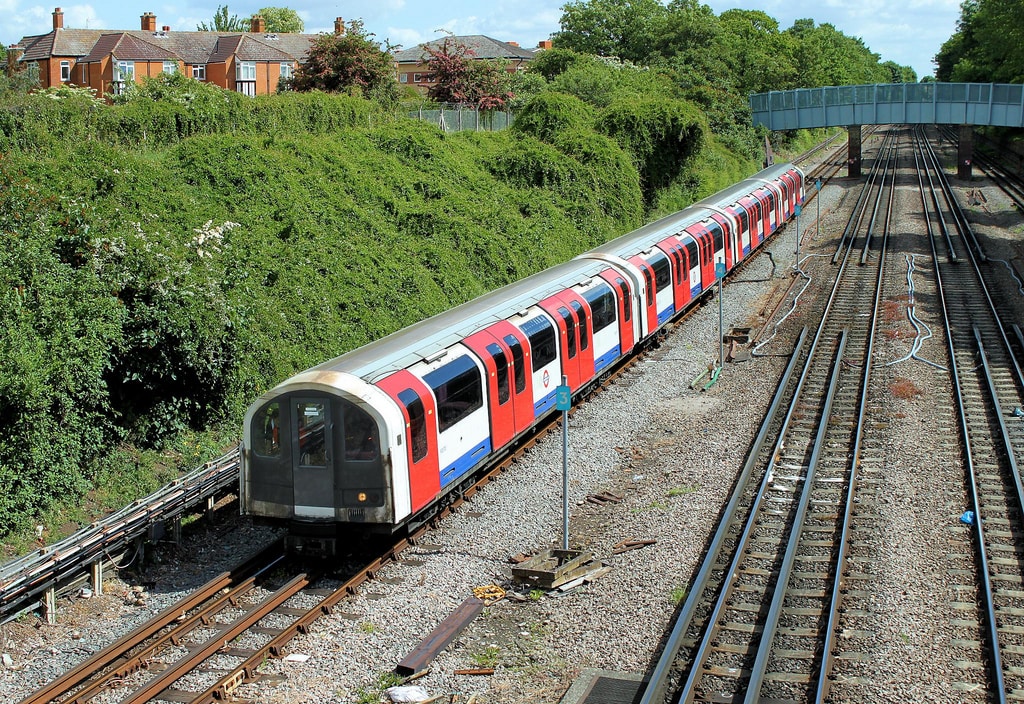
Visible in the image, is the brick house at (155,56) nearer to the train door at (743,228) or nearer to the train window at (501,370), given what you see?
the train door at (743,228)

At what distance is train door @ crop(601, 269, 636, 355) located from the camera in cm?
2008

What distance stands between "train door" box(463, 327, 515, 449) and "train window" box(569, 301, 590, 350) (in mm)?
3201

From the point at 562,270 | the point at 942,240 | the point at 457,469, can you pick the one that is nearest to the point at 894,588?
the point at 457,469

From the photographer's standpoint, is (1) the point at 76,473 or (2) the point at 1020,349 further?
(2) the point at 1020,349

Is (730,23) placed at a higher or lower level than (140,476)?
higher

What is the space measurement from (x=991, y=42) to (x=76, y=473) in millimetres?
73561

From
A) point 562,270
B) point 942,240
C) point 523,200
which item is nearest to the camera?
point 562,270

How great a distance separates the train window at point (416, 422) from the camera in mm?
12195

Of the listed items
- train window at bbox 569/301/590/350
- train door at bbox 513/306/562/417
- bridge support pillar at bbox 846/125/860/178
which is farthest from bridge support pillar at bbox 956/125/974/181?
train door at bbox 513/306/562/417

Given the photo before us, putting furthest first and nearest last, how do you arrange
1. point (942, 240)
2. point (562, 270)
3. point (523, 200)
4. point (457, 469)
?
point (942, 240) < point (523, 200) < point (562, 270) < point (457, 469)

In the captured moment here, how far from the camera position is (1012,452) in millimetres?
15523

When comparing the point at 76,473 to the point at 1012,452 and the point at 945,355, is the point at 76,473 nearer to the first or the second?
the point at 1012,452

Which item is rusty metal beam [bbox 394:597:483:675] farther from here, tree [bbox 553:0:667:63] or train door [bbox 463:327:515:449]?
tree [bbox 553:0:667:63]

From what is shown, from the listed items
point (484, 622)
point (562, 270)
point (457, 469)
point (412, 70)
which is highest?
point (412, 70)
